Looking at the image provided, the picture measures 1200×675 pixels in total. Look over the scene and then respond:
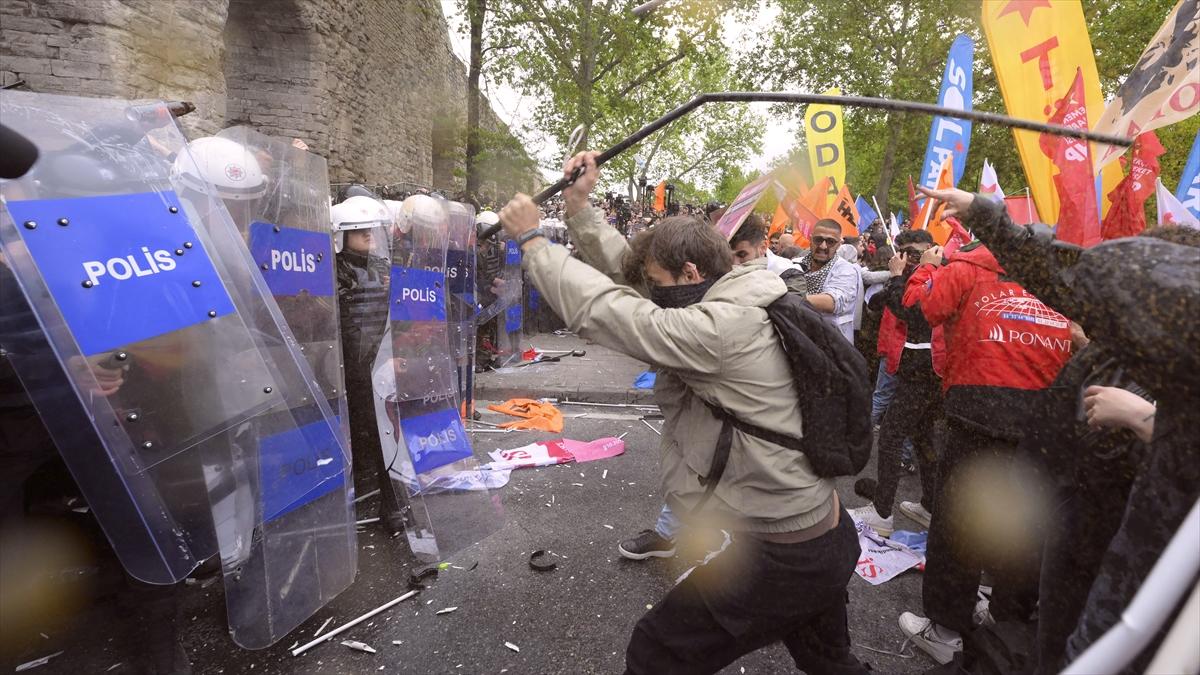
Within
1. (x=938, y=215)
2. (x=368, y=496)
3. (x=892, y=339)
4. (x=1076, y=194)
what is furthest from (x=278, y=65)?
(x=1076, y=194)

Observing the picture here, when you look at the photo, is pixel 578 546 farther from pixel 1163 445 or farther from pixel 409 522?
pixel 1163 445

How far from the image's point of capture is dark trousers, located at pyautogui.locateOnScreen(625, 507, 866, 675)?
5.42 ft

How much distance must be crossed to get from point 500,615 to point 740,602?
66.4 inches

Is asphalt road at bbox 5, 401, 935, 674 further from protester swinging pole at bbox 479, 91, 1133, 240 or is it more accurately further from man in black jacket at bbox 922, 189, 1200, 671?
protester swinging pole at bbox 479, 91, 1133, 240

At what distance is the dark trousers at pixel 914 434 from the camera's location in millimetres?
3734

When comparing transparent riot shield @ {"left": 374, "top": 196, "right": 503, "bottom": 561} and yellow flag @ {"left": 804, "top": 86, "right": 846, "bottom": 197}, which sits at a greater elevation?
yellow flag @ {"left": 804, "top": 86, "right": 846, "bottom": 197}

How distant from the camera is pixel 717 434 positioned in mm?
1649

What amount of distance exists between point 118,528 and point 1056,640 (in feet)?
9.13

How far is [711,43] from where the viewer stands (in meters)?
15.8

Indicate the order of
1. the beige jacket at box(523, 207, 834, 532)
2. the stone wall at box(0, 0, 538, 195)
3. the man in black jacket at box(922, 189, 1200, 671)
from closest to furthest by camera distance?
the man in black jacket at box(922, 189, 1200, 671), the beige jacket at box(523, 207, 834, 532), the stone wall at box(0, 0, 538, 195)

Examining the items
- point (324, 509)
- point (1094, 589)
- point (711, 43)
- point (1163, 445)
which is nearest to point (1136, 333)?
point (1163, 445)

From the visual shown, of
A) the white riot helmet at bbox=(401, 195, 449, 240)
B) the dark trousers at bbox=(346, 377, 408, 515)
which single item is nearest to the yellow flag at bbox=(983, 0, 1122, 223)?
the white riot helmet at bbox=(401, 195, 449, 240)

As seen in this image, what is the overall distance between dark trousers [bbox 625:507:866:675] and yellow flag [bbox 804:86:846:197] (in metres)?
5.65

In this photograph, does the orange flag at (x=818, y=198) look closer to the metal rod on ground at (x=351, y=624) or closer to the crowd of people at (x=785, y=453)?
the crowd of people at (x=785, y=453)
